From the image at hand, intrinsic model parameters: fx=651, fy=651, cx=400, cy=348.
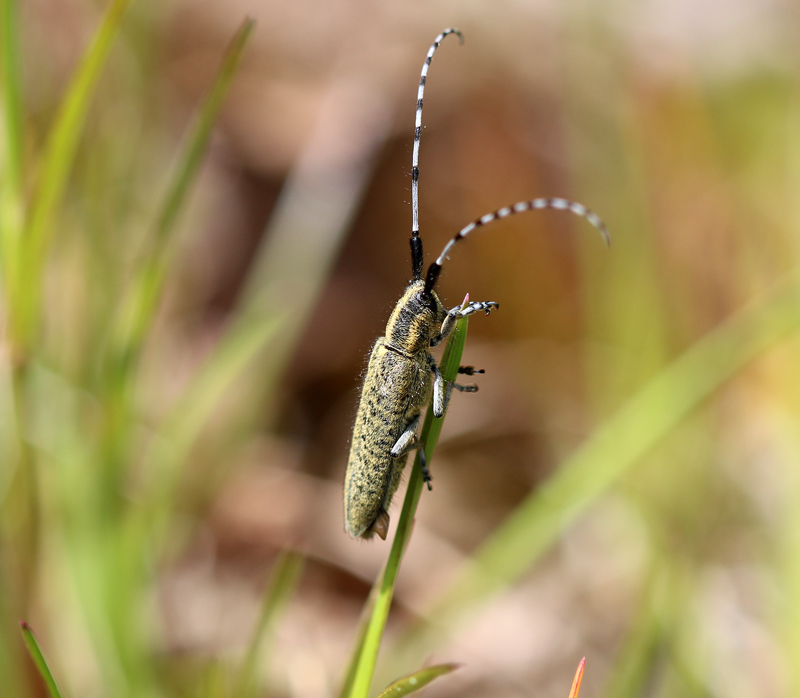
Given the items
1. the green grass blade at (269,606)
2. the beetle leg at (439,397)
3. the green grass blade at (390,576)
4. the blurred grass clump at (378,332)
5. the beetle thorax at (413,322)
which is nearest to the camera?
the green grass blade at (390,576)

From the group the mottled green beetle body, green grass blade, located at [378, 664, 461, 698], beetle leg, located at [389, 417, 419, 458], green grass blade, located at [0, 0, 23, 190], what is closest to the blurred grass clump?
green grass blade, located at [0, 0, 23, 190]

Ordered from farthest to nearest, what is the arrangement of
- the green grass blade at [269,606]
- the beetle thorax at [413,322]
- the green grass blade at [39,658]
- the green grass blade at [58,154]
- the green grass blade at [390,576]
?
the beetle thorax at [413,322], the green grass blade at [58,154], the green grass blade at [269,606], the green grass blade at [390,576], the green grass blade at [39,658]

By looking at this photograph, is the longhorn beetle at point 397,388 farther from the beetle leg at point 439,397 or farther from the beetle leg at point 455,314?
the beetle leg at point 439,397

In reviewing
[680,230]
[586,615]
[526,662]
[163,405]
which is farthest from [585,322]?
[163,405]

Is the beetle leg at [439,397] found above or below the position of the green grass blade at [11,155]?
below

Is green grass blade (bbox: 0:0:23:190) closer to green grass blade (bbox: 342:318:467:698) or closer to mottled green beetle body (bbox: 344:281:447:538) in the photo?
mottled green beetle body (bbox: 344:281:447:538)

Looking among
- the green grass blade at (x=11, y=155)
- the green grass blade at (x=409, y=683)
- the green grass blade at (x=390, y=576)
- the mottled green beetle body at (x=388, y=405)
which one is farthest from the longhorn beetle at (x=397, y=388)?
the green grass blade at (x=11, y=155)

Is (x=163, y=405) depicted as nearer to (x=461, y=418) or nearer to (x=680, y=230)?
(x=461, y=418)
